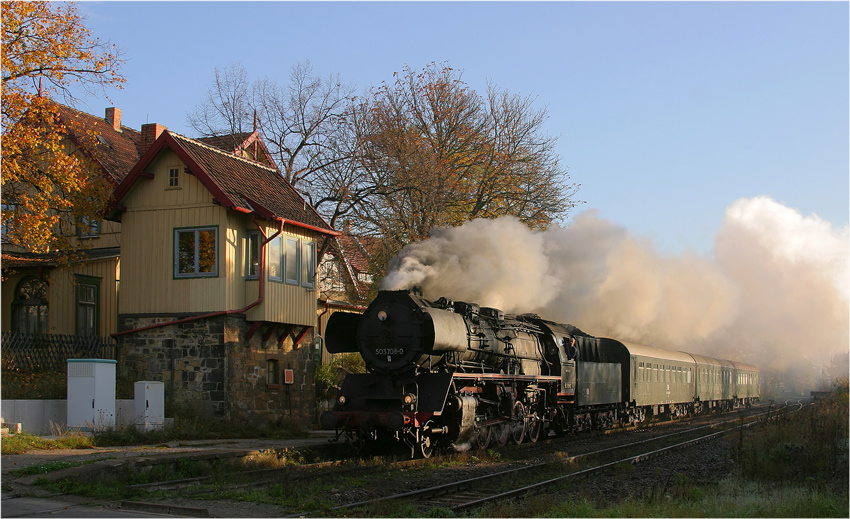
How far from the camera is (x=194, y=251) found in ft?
69.9

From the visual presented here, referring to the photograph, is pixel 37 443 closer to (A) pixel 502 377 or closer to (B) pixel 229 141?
(A) pixel 502 377

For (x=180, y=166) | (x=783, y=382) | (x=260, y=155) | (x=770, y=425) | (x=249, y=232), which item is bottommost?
(x=783, y=382)

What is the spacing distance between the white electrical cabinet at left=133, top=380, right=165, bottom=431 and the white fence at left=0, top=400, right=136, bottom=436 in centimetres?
23

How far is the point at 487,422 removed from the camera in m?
16.9

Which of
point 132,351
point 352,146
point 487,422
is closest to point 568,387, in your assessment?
point 487,422

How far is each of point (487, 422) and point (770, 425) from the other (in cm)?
808

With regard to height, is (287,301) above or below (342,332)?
above

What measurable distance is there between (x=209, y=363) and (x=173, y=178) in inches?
207

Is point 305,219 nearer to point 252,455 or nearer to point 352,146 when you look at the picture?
point 352,146

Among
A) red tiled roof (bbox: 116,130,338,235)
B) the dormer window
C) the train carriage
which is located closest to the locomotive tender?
red tiled roof (bbox: 116,130,338,235)

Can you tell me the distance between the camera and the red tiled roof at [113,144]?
25367 millimetres

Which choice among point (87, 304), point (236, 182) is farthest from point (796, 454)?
point (87, 304)

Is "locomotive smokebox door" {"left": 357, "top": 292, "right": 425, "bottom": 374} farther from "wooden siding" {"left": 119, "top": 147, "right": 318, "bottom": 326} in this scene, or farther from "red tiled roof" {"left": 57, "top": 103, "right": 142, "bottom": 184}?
"red tiled roof" {"left": 57, "top": 103, "right": 142, "bottom": 184}

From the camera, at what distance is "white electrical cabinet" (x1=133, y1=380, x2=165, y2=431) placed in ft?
60.0
